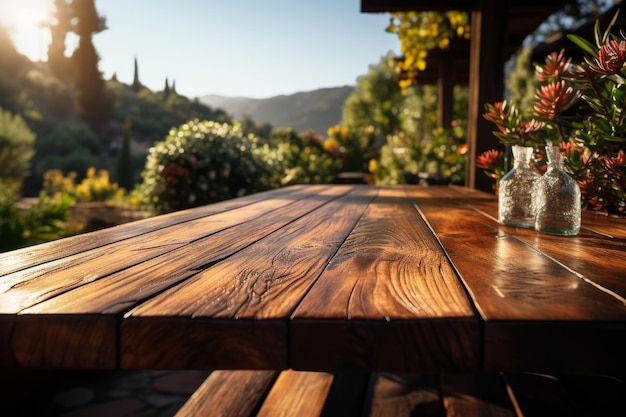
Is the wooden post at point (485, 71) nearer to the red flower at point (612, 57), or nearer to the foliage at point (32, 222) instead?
the red flower at point (612, 57)

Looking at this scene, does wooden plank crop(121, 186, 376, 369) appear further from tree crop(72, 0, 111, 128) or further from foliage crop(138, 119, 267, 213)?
tree crop(72, 0, 111, 128)

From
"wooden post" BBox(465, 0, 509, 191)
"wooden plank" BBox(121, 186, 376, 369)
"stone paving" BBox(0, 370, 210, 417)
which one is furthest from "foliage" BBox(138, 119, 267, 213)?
"wooden plank" BBox(121, 186, 376, 369)

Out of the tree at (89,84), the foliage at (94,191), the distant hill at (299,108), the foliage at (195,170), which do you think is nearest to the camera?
the foliage at (195,170)

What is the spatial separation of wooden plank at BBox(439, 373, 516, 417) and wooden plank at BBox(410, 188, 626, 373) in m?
0.61

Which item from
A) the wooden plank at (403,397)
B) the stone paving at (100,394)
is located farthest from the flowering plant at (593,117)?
the stone paving at (100,394)

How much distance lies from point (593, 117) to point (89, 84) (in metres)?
34.4

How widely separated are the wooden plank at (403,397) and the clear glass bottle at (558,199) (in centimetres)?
60

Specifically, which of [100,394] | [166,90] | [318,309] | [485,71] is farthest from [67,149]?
[318,309]

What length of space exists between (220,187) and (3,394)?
4030 mm

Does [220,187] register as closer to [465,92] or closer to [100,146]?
[465,92]

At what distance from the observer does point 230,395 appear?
53.4 inches

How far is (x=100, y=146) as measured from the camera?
95.0ft

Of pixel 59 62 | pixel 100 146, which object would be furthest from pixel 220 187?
pixel 59 62

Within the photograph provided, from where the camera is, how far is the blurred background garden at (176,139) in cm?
554
